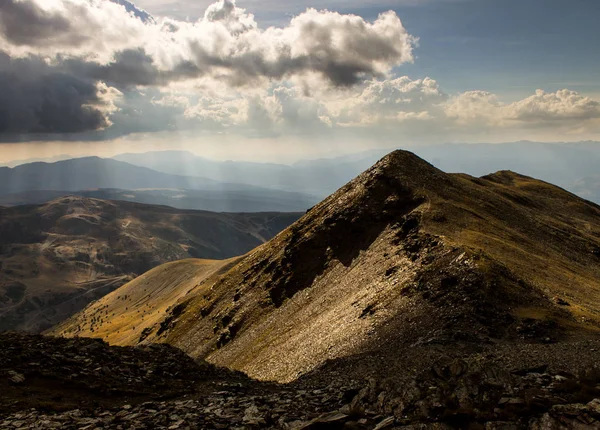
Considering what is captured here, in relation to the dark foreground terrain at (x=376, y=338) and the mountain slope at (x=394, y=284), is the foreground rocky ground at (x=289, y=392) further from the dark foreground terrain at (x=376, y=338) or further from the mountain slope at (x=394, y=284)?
the mountain slope at (x=394, y=284)

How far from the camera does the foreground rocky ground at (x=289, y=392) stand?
58.7 feet

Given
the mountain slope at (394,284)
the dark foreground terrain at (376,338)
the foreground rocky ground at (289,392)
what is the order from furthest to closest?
the mountain slope at (394,284)
the dark foreground terrain at (376,338)
the foreground rocky ground at (289,392)

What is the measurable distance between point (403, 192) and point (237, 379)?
5794 cm

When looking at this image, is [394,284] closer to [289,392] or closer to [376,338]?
[376,338]

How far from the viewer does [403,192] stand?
84312 millimetres

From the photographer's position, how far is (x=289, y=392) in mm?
27938

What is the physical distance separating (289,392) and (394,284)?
3226 cm

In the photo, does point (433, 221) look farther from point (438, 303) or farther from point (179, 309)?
point (179, 309)

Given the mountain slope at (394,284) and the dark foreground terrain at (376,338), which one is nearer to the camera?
the dark foreground terrain at (376,338)

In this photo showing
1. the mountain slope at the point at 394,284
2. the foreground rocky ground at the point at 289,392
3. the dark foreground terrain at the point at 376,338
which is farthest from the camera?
the mountain slope at the point at 394,284

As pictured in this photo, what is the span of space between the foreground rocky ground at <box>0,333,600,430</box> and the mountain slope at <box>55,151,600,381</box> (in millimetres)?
7498

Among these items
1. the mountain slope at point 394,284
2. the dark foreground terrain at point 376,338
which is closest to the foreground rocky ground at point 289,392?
the dark foreground terrain at point 376,338

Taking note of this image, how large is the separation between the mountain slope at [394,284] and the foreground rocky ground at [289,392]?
7498mm

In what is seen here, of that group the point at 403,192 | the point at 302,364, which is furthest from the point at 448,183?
the point at 302,364
